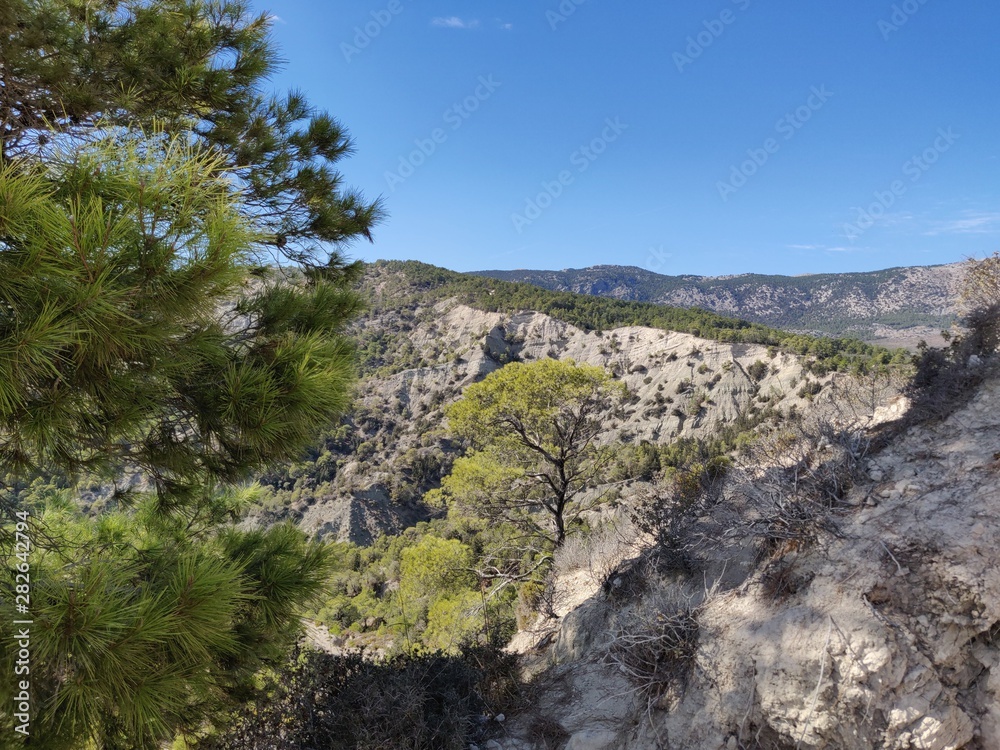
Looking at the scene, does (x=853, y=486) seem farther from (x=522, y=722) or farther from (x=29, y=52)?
(x=29, y=52)

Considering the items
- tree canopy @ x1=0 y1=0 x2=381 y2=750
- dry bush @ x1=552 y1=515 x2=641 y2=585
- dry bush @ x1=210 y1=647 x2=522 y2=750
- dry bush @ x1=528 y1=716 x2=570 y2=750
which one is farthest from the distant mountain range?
tree canopy @ x1=0 y1=0 x2=381 y2=750

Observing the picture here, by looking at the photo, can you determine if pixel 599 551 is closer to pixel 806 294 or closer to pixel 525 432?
pixel 525 432

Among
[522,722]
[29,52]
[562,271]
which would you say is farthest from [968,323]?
[562,271]

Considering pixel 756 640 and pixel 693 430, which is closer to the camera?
pixel 756 640

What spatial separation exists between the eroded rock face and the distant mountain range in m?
58.8

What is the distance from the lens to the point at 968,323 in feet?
16.9

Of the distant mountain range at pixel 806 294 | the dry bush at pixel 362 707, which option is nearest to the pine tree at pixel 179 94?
the dry bush at pixel 362 707

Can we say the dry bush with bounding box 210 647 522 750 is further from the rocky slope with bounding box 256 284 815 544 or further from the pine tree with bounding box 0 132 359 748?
the rocky slope with bounding box 256 284 815 544

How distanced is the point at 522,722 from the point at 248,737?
2286 millimetres

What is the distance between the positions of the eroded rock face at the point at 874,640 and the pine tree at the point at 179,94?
163 inches

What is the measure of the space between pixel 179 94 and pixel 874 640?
18.9 feet

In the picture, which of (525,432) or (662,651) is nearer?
(662,651)

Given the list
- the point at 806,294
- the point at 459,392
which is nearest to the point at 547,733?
the point at 459,392

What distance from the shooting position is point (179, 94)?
331 centimetres
